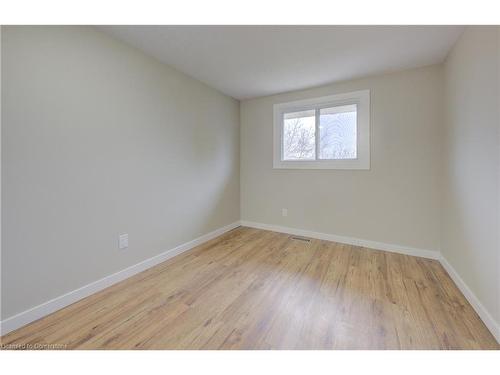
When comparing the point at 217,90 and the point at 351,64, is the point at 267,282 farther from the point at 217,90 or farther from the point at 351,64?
the point at 217,90

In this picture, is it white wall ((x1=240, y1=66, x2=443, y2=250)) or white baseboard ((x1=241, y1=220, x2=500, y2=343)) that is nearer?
white baseboard ((x1=241, y1=220, x2=500, y2=343))

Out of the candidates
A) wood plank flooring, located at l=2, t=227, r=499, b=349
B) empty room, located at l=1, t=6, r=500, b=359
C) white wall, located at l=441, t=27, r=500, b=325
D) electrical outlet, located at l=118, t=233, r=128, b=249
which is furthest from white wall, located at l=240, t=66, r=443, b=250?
electrical outlet, located at l=118, t=233, r=128, b=249

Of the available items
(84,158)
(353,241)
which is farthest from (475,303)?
(84,158)

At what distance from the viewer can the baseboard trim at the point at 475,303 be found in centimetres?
122

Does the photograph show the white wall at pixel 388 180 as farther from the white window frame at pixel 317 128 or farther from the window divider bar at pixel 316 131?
the window divider bar at pixel 316 131

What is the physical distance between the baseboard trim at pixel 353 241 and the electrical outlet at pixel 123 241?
6.69 ft

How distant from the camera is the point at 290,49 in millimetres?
1940

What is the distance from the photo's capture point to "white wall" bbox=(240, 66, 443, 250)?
2.28 metres

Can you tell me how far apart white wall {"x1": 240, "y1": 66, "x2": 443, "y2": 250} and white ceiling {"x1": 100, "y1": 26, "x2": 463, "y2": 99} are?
0.79 ft

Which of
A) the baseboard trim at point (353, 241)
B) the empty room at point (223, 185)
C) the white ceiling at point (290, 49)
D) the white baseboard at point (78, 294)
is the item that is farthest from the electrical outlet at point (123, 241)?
the baseboard trim at point (353, 241)

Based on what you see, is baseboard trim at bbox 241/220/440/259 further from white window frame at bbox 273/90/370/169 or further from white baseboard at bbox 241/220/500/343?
white window frame at bbox 273/90/370/169

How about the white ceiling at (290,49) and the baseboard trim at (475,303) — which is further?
the white ceiling at (290,49)

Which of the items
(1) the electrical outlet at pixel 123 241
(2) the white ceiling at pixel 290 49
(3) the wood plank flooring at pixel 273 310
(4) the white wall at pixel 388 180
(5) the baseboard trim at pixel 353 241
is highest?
(2) the white ceiling at pixel 290 49
